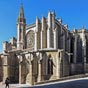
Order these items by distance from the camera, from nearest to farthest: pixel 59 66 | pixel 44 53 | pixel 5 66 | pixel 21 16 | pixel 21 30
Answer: pixel 59 66, pixel 44 53, pixel 5 66, pixel 21 30, pixel 21 16

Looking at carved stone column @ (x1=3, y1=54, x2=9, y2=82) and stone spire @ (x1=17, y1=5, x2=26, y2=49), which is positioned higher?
stone spire @ (x1=17, y1=5, x2=26, y2=49)

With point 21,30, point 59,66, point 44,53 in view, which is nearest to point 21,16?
point 21,30

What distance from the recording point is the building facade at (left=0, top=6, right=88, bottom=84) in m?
42.1

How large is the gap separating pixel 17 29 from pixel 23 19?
2358mm


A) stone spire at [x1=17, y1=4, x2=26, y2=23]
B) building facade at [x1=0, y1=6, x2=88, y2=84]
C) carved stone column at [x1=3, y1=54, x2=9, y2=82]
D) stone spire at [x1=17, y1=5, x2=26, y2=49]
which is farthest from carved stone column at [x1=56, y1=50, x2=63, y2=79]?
stone spire at [x1=17, y1=4, x2=26, y2=23]

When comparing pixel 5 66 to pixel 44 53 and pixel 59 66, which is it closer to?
pixel 44 53

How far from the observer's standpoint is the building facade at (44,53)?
42.1 m

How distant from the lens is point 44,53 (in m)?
42.9

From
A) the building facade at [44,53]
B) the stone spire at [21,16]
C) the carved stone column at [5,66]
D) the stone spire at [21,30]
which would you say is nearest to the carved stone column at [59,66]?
the building facade at [44,53]

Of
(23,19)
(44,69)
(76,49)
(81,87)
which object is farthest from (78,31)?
(81,87)

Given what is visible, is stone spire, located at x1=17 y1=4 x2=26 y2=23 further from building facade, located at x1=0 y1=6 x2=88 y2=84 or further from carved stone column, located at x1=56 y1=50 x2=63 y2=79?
carved stone column, located at x1=56 y1=50 x2=63 y2=79

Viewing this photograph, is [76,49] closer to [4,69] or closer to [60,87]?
[4,69]

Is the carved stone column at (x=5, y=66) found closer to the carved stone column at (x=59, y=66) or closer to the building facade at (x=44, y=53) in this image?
the building facade at (x=44, y=53)

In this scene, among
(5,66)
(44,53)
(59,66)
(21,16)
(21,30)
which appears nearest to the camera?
(59,66)
